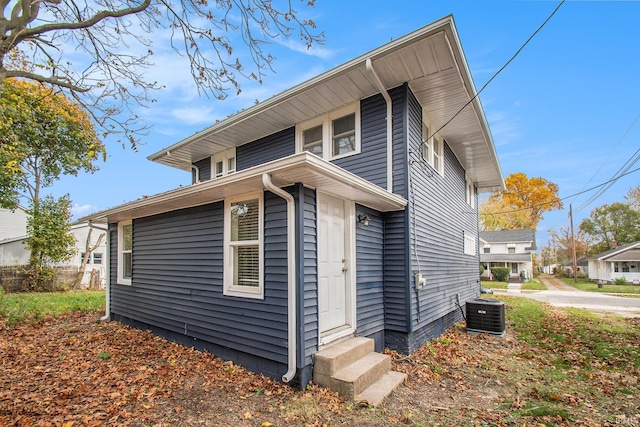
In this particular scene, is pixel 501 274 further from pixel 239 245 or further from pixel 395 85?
pixel 239 245

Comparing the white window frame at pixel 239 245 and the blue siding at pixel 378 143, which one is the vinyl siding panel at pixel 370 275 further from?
the white window frame at pixel 239 245

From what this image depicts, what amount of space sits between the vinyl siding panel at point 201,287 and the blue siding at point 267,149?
2.68m

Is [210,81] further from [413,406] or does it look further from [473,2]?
[413,406]

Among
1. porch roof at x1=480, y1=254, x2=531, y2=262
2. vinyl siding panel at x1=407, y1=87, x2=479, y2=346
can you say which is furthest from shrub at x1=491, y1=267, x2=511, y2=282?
vinyl siding panel at x1=407, y1=87, x2=479, y2=346

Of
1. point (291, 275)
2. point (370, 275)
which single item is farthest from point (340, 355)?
point (370, 275)

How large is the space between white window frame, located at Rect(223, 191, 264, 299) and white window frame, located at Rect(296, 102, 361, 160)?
2.47 metres

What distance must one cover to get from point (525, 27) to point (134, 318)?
29.3 feet

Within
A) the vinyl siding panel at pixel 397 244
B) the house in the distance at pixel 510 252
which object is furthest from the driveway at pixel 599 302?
the house in the distance at pixel 510 252

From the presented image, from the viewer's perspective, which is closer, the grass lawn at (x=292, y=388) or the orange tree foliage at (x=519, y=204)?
the grass lawn at (x=292, y=388)

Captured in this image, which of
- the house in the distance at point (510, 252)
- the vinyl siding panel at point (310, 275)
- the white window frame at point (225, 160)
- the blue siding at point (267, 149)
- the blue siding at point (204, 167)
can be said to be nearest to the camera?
the vinyl siding panel at point (310, 275)

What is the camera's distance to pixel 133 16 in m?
4.82

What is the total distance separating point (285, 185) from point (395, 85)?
10.4 feet

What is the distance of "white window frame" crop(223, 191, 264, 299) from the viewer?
459 centimetres

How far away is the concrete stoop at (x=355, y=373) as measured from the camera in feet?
12.6
